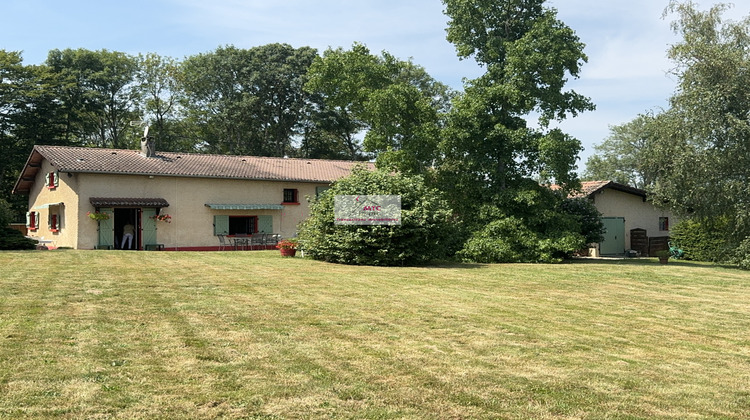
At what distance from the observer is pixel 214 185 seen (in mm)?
26891

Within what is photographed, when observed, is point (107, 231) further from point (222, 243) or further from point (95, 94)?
point (95, 94)

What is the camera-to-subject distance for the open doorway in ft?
81.3

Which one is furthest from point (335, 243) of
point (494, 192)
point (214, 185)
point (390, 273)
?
point (214, 185)

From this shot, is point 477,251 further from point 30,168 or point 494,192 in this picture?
point 30,168

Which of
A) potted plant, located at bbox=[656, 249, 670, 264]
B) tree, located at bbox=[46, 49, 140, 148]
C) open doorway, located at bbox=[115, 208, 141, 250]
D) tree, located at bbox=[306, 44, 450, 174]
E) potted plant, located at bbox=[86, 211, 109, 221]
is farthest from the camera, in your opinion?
tree, located at bbox=[46, 49, 140, 148]

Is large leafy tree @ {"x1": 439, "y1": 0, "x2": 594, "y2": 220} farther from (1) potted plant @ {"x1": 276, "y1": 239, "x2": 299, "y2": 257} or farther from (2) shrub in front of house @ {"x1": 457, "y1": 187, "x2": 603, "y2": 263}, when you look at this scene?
(1) potted plant @ {"x1": 276, "y1": 239, "x2": 299, "y2": 257}

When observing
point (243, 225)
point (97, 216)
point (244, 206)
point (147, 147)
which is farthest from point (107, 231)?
point (243, 225)

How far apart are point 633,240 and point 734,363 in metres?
26.0

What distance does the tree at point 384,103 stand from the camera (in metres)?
22.2

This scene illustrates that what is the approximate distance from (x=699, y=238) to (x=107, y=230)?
2620 cm

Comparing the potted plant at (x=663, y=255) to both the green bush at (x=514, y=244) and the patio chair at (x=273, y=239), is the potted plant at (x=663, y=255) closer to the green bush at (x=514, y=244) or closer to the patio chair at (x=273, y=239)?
the green bush at (x=514, y=244)

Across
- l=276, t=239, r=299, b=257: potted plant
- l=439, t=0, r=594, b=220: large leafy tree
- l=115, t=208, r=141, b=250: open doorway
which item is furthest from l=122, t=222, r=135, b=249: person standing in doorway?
l=439, t=0, r=594, b=220: large leafy tree

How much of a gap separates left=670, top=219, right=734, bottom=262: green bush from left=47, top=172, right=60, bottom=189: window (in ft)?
91.9

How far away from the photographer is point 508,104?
850 inches
